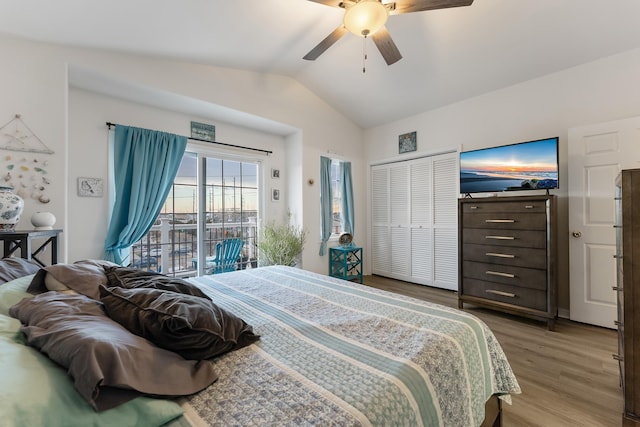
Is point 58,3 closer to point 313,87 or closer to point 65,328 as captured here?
point 65,328

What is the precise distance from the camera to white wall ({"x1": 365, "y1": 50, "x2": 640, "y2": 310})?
2.66 m

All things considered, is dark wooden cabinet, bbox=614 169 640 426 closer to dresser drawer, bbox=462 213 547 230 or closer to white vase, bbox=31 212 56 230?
dresser drawer, bbox=462 213 547 230

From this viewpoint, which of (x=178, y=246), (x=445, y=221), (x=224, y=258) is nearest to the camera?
(x=178, y=246)

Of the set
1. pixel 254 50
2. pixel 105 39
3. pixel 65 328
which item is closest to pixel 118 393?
pixel 65 328

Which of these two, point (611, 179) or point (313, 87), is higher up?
point (313, 87)

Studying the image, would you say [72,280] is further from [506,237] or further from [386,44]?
[506,237]

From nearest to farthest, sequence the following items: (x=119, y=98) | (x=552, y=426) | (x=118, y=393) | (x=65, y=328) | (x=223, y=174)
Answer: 1. (x=118, y=393)
2. (x=65, y=328)
3. (x=552, y=426)
4. (x=119, y=98)
5. (x=223, y=174)

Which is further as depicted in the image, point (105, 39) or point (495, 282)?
point (495, 282)

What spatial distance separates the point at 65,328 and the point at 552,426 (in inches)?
89.6

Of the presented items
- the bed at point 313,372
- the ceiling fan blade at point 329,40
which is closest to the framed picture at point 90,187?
the bed at point 313,372

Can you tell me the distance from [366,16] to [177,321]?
2.07 metres

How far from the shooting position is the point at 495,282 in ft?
9.71

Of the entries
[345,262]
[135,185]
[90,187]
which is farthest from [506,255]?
[90,187]

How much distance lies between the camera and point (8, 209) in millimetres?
1837
